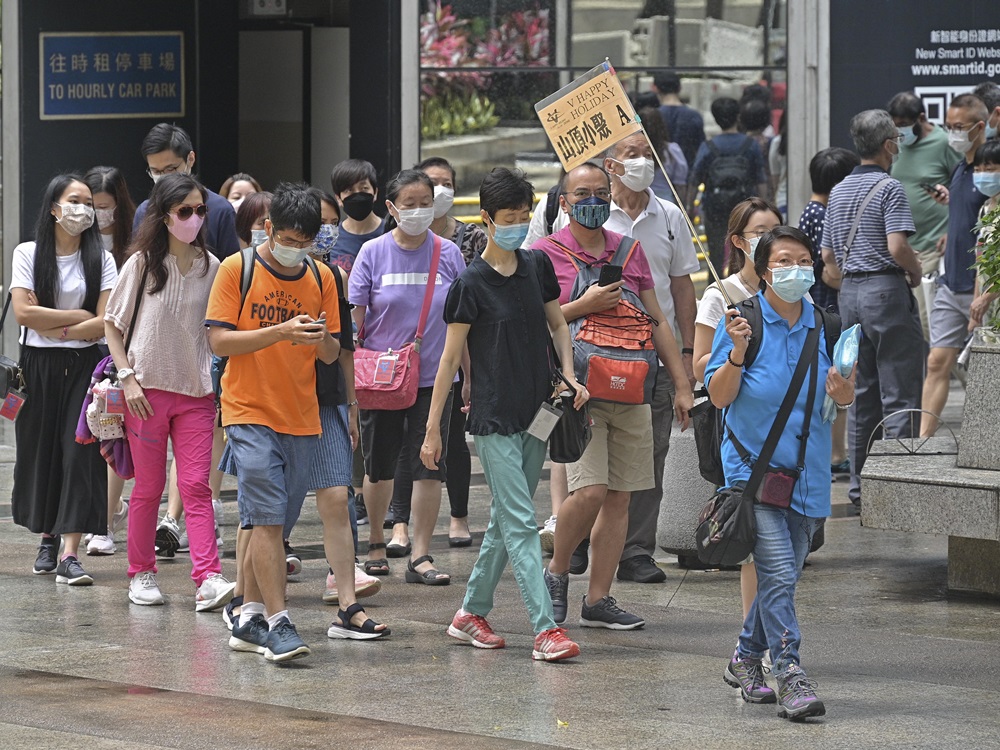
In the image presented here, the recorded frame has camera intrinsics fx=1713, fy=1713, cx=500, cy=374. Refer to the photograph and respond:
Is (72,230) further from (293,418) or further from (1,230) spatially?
(1,230)

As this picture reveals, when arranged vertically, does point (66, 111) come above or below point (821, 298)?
above

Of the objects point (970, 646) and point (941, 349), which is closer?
point (970, 646)

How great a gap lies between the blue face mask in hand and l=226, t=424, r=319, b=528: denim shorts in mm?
1066

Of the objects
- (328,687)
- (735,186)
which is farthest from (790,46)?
(328,687)

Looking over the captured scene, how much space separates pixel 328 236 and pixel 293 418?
158cm

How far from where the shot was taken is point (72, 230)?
800 cm

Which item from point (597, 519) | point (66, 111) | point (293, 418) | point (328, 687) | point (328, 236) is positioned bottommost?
point (328, 687)

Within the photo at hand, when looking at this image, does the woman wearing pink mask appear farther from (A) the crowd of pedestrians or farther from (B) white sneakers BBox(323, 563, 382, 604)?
(B) white sneakers BBox(323, 563, 382, 604)

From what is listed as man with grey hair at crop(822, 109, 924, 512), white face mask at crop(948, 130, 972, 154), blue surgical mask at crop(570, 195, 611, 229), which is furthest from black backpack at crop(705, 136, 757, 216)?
blue surgical mask at crop(570, 195, 611, 229)

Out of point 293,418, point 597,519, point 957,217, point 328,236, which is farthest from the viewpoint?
point 957,217

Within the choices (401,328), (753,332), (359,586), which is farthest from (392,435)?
(753,332)

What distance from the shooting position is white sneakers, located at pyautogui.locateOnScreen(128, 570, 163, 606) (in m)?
7.48

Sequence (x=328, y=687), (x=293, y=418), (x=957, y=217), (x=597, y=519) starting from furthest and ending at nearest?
1. (x=957, y=217)
2. (x=597, y=519)
3. (x=293, y=418)
4. (x=328, y=687)

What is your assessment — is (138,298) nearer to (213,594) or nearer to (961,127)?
(213,594)
